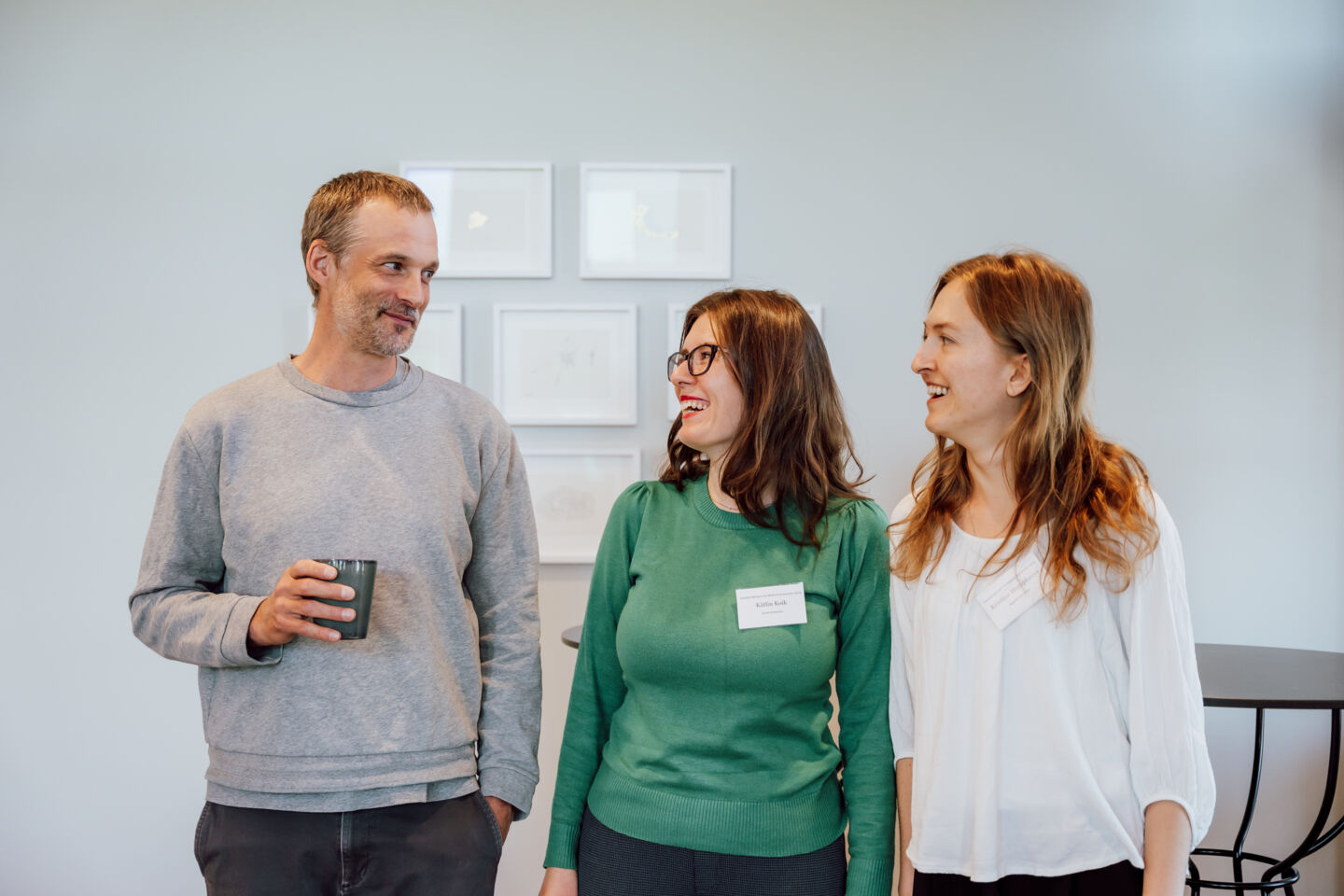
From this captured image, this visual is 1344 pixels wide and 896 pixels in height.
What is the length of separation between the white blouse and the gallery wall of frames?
57.7 inches

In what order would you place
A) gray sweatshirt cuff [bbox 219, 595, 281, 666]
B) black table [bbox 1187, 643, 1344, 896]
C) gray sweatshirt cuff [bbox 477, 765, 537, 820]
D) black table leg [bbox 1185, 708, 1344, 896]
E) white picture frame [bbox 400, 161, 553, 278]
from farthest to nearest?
1. white picture frame [bbox 400, 161, 553, 278]
2. black table leg [bbox 1185, 708, 1344, 896]
3. black table [bbox 1187, 643, 1344, 896]
4. gray sweatshirt cuff [bbox 477, 765, 537, 820]
5. gray sweatshirt cuff [bbox 219, 595, 281, 666]

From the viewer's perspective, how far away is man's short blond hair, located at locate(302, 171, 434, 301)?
1.42 metres

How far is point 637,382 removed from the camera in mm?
2637

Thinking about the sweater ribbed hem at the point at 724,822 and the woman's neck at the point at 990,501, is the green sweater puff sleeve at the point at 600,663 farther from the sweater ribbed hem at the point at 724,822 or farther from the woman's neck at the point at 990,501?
Result: the woman's neck at the point at 990,501

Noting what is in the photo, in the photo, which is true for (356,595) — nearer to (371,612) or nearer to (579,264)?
(371,612)

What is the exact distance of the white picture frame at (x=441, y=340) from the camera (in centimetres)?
261

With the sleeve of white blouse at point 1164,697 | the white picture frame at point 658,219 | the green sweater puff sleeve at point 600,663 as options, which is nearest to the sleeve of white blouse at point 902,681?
the sleeve of white blouse at point 1164,697

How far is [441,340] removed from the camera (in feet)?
8.60

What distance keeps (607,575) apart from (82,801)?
2074 mm

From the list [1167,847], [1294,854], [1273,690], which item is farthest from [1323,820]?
[1167,847]

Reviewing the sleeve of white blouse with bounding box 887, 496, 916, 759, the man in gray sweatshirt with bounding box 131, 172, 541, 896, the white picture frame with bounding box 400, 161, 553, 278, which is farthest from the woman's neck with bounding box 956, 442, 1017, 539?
the white picture frame with bounding box 400, 161, 553, 278

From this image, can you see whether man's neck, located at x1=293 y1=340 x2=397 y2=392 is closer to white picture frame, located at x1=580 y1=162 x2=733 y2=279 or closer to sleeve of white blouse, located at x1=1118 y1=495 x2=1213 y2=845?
sleeve of white blouse, located at x1=1118 y1=495 x2=1213 y2=845

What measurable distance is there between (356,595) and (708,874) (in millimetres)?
594

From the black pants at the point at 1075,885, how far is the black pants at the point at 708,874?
0.63ft
